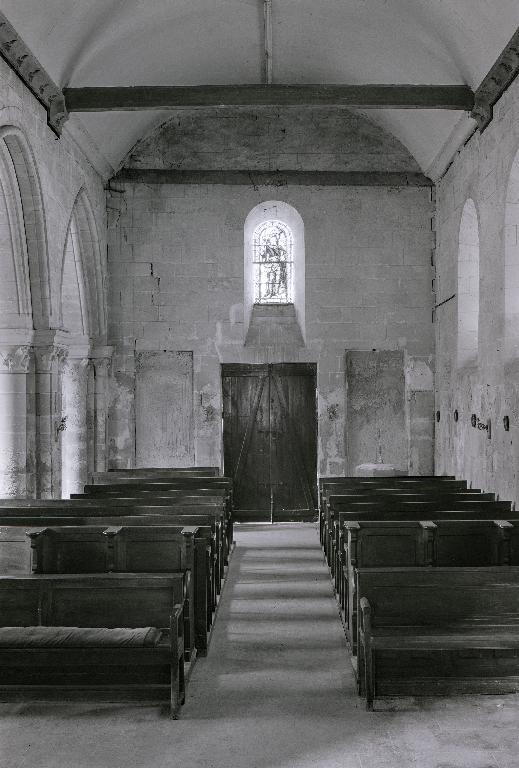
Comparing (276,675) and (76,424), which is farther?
(76,424)

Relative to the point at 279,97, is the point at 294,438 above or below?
below

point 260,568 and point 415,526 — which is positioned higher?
point 415,526

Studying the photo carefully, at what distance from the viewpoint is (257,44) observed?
33.7 feet

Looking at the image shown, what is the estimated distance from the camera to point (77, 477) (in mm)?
11852

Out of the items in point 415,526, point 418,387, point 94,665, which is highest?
point 418,387

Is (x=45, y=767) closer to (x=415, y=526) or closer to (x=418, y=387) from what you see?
(x=415, y=526)

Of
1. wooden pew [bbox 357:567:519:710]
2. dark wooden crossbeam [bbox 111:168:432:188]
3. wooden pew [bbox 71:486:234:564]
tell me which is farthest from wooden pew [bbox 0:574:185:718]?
dark wooden crossbeam [bbox 111:168:432:188]

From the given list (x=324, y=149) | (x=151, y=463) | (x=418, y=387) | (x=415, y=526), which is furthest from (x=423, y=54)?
(x=151, y=463)

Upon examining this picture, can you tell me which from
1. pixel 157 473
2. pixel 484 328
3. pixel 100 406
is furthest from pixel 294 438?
pixel 484 328

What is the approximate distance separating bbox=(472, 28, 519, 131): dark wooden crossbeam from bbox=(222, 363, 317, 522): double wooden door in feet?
15.9

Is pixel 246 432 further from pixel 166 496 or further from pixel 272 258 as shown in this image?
pixel 166 496

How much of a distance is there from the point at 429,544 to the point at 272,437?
6.64 m

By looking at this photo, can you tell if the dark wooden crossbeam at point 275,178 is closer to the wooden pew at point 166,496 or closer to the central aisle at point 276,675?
the wooden pew at point 166,496

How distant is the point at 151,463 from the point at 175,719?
810cm
